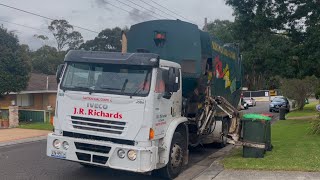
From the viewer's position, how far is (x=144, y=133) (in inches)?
296

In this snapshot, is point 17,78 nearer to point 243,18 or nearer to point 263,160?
point 243,18

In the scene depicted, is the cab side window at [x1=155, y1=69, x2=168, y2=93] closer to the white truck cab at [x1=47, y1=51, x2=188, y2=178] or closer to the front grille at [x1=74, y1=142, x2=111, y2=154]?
the white truck cab at [x1=47, y1=51, x2=188, y2=178]

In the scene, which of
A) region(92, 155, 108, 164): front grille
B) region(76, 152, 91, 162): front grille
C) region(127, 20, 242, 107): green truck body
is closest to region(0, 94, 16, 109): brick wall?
region(127, 20, 242, 107): green truck body

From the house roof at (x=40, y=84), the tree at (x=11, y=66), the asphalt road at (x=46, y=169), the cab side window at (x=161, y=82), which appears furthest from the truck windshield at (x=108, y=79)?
the house roof at (x=40, y=84)

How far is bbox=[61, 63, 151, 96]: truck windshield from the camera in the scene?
7730 millimetres

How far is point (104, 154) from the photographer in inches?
299

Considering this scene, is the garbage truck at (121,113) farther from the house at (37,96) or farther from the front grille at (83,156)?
the house at (37,96)

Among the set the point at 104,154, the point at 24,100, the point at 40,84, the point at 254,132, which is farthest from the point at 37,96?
the point at 104,154

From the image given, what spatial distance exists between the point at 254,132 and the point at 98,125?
4566mm

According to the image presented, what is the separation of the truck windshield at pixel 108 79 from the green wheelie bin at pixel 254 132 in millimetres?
3939

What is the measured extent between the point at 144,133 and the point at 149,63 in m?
1.32

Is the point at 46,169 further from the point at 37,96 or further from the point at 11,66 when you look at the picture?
the point at 37,96

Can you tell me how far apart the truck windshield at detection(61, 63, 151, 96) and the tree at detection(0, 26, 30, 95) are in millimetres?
19635

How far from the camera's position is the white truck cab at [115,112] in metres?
7.51
